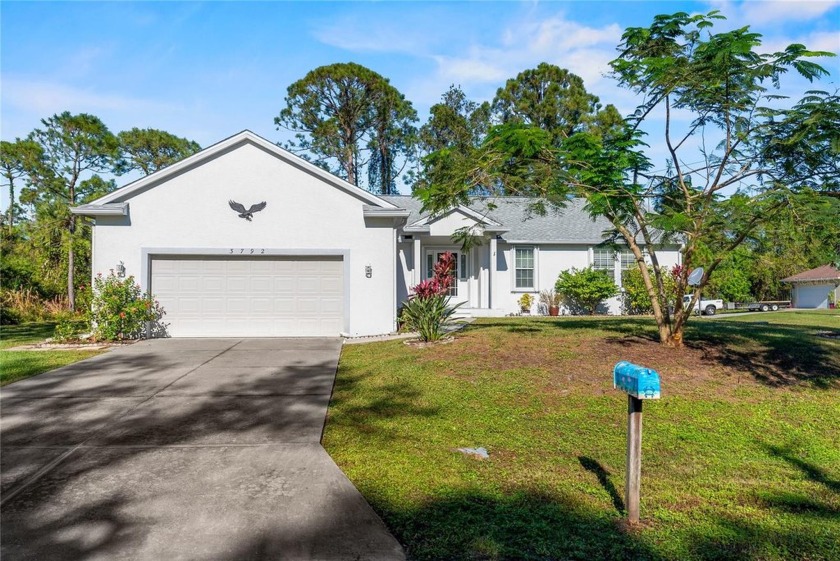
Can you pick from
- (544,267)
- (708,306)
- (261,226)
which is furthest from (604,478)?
(708,306)

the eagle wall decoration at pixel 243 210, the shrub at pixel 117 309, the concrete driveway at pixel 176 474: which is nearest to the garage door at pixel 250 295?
the shrub at pixel 117 309

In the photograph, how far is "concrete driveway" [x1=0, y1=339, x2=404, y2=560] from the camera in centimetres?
350

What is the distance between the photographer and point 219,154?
13.7m

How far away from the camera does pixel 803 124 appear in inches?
316

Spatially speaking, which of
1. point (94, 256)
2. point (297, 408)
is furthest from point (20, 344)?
point (297, 408)

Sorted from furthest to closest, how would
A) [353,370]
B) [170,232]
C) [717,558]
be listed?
[170,232], [353,370], [717,558]

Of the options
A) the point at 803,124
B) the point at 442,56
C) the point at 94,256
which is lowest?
the point at 94,256

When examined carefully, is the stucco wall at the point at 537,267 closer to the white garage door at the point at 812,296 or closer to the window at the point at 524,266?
the window at the point at 524,266

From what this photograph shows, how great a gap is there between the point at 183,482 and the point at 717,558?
414 cm

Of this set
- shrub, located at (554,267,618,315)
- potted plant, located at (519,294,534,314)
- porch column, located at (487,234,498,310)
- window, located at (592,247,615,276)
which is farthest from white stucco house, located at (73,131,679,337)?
window, located at (592,247,615,276)

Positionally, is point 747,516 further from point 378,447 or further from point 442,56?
point 442,56

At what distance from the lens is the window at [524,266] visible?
2069 cm

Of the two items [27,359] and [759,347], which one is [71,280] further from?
[759,347]

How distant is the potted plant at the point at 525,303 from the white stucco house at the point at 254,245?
6860 mm
